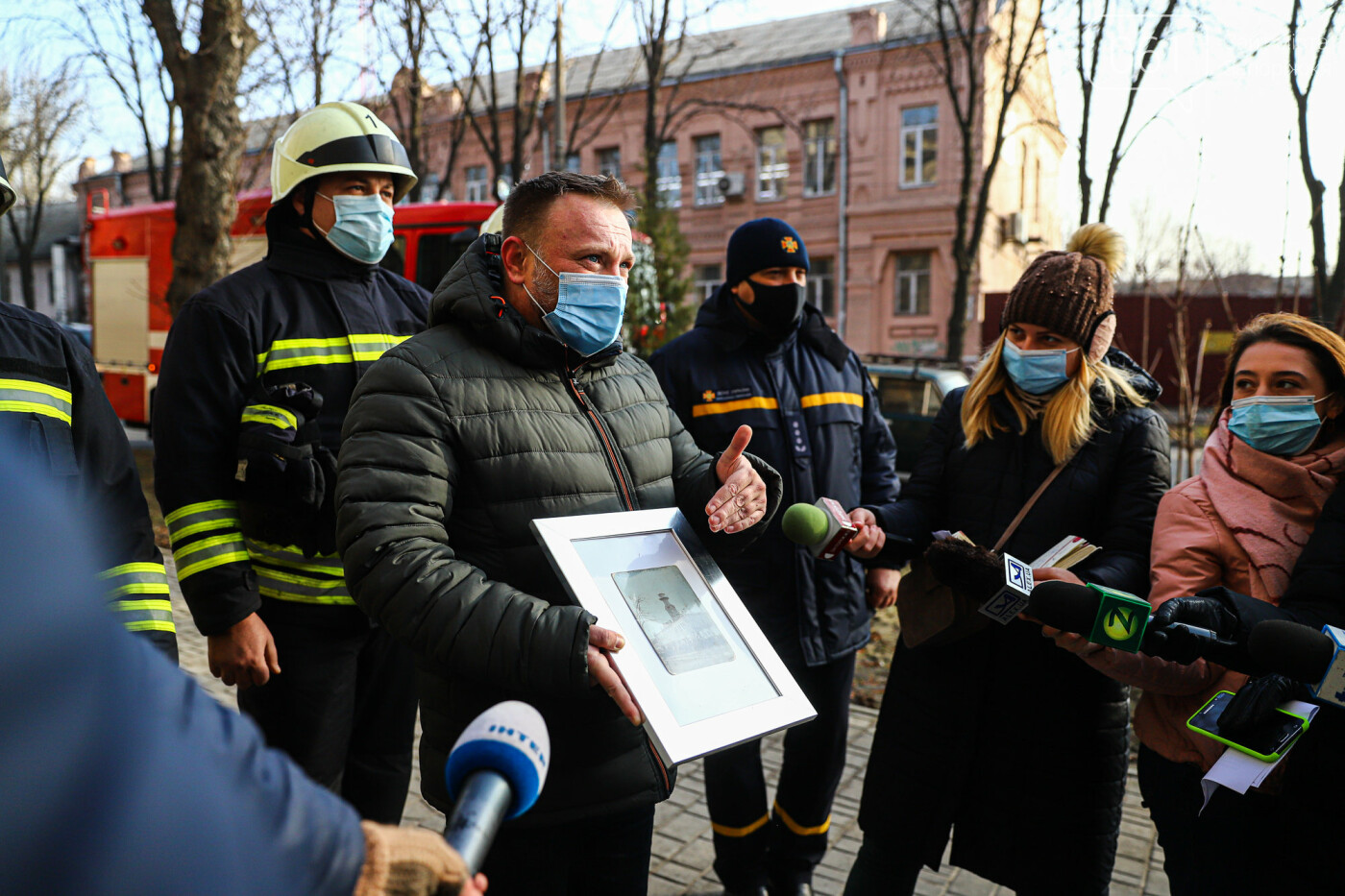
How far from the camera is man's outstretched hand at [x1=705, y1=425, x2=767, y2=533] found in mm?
2066

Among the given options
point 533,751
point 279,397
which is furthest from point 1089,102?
point 533,751

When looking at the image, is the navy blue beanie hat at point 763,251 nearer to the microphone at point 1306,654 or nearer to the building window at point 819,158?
the microphone at point 1306,654

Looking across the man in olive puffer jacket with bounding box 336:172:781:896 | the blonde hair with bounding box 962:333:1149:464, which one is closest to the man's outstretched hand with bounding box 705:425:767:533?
the man in olive puffer jacket with bounding box 336:172:781:896

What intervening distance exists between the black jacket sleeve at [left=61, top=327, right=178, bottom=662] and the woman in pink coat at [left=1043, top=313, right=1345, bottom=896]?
2042 mm

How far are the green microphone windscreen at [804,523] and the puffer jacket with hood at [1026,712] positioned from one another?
0.57m

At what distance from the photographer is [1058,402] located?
2.68 meters

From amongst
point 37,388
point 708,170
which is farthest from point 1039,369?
point 708,170

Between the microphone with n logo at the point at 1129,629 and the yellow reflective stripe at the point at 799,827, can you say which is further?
the yellow reflective stripe at the point at 799,827

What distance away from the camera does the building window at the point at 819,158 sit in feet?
88.5

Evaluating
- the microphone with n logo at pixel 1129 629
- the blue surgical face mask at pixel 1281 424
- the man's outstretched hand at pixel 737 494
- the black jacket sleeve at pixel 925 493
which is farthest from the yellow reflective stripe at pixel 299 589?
the blue surgical face mask at pixel 1281 424

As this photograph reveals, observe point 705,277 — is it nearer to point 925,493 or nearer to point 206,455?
point 925,493

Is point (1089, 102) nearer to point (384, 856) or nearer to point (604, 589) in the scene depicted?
point (604, 589)

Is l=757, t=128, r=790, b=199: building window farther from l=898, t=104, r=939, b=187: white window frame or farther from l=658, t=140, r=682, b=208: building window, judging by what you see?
l=898, t=104, r=939, b=187: white window frame

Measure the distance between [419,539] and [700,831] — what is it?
254cm
